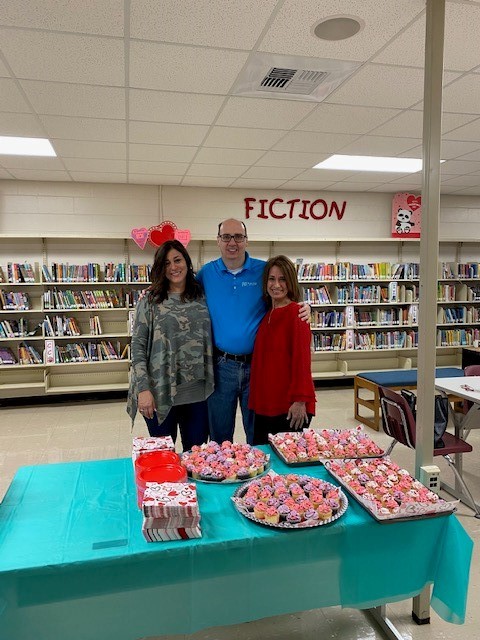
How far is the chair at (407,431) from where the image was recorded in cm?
306

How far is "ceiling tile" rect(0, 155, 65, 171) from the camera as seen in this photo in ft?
15.0

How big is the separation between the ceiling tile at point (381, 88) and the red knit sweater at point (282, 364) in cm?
161

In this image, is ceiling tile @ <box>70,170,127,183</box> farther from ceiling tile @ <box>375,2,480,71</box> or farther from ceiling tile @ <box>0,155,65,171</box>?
ceiling tile @ <box>375,2,480,71</box>

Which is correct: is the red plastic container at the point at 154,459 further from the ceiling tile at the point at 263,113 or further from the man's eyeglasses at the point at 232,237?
the ceiling tile at the point at 263,113

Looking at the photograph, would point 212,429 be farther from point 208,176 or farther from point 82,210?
point 82,210

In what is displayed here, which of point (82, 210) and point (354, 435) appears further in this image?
point (82, 210)

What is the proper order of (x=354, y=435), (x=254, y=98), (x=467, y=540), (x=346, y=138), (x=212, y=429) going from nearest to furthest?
(x=467, y=540)
(x=354, y=435)
(x=212, y=429)
(x=254, y=98)
(x=346, y=138)

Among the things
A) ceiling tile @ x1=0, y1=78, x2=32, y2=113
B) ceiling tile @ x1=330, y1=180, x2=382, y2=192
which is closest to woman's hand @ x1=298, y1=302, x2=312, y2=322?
ceiling tile @ x1=0, y1=78, x2=32, y2=113

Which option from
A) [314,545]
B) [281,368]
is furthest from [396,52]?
[314,545]

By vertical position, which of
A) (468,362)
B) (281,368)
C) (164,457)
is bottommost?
(468,362)

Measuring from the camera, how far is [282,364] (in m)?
2.26

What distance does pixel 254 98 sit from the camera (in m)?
3.14

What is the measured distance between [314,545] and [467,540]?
1.77 feet

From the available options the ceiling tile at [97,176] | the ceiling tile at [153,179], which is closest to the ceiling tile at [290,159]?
the ceiling tile at [153,179]
